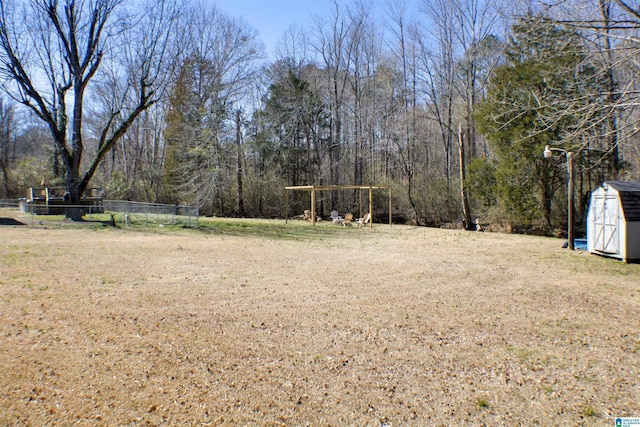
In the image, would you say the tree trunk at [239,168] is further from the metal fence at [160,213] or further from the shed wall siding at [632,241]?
the shed wall siding at [632,241]

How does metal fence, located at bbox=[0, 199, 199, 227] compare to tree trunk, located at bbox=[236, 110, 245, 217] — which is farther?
tree trunk, located at bbox=[236, 110, 245, 217]

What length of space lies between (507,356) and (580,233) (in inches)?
602

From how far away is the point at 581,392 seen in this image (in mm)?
3125

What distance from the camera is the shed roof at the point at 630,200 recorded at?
899 centimetres

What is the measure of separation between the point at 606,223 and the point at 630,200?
0.80 meters

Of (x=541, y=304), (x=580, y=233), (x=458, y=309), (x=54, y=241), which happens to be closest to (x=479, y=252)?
(x=541, y=304)

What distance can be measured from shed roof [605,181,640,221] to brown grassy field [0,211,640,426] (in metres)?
1.78

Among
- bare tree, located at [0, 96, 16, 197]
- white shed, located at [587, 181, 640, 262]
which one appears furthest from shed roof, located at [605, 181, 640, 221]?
bare tree, located at [0, 96, 16, 197]

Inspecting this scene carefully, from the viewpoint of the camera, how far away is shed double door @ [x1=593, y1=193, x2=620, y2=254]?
9305 mm

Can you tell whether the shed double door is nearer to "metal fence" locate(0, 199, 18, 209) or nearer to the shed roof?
the shed roof

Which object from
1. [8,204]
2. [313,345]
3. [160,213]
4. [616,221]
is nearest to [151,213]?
[160,213]

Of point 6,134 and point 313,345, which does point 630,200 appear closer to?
point 313,345

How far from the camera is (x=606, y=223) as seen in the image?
9.66 m

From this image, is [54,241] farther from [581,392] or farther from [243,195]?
[243,195]
